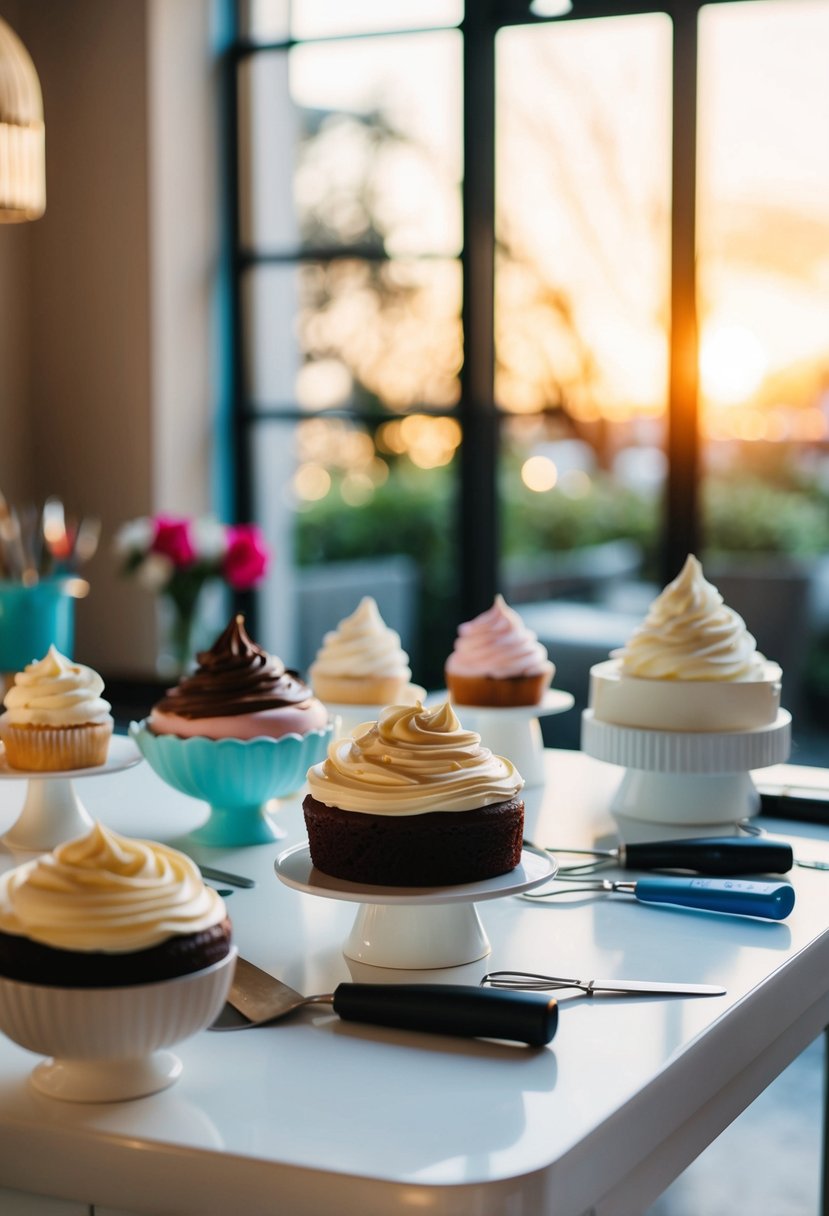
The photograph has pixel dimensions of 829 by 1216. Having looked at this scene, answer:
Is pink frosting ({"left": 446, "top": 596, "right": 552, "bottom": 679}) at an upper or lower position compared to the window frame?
lower

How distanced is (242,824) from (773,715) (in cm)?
55

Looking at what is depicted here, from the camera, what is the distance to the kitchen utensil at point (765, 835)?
Result: 1377 millimetres

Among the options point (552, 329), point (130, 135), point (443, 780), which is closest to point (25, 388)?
point (130, 135)

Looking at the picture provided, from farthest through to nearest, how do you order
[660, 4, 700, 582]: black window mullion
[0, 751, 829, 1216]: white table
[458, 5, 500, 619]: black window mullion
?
[458, 5, 500, 619]: black window mullion, [660, 4, 700, 582]: black window mullion, [0, 751, 829, 1216]: white table

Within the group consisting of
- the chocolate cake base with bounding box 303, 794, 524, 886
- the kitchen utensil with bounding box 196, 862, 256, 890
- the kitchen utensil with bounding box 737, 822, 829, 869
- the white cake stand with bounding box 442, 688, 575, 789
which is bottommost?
the kitchen utensil with bounding box 737, 822, 829, 869

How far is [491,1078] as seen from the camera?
2.94 ft

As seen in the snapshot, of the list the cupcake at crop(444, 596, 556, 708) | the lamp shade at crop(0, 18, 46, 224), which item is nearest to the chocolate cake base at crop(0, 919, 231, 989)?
the cupcake at crop(444, 596, 556, 708)

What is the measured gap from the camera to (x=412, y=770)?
3.50ft

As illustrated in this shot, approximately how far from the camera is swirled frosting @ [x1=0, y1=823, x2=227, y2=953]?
810 millimetres

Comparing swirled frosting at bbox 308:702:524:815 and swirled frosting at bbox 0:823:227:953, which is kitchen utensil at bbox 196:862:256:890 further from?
swirled frosting at bbox 0:823:227:953

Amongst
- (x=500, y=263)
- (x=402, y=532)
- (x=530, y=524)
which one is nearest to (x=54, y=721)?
(x=500, y=263)

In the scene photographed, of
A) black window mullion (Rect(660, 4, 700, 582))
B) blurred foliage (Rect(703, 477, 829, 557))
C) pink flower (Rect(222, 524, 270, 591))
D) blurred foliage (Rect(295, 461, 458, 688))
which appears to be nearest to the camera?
pink flower (Rect(222, 524, 270, 591))

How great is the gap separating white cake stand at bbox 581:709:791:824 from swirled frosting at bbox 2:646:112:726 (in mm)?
511

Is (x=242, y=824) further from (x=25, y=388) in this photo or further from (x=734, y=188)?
(x=734, y=188)
